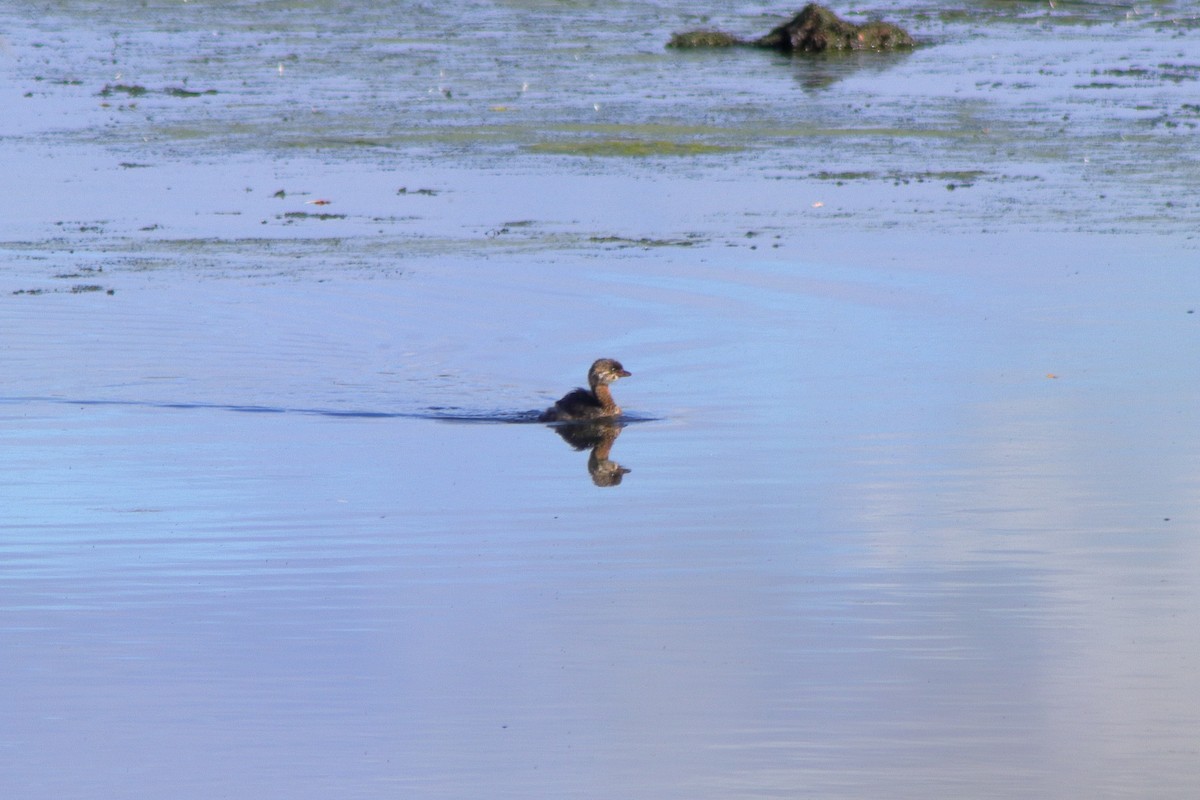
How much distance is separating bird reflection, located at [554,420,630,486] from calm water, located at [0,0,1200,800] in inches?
4.8

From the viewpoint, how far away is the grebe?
500 inches

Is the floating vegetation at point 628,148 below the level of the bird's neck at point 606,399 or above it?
below

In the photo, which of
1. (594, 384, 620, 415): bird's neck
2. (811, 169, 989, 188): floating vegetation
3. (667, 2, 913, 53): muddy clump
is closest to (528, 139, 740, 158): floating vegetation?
(811, 169, 989, 188): floating vegetation

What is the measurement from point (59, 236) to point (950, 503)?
35.2 feet

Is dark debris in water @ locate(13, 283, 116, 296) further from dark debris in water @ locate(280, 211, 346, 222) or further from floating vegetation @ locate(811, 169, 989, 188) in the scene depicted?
floating vegetation @ locate(811, 169, 989, 188)

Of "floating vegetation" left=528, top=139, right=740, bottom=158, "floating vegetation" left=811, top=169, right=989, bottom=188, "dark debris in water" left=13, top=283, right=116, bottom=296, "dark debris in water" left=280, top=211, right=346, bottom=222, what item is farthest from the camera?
"floating vegetation" left=528, top=139, right=740, bottom=158

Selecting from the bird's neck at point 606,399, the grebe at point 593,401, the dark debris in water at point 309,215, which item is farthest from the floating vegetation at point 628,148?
the bird's neck at point 606,399

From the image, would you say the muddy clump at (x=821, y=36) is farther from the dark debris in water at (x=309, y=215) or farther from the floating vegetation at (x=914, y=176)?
the dark debris in water at (x=309, y=215)

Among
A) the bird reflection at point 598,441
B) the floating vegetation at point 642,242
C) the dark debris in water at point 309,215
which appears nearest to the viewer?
the bird reflection at point 598,441

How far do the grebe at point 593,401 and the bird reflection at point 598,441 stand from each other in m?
0.06

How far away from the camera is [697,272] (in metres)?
17.1

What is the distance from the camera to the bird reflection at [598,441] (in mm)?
11617

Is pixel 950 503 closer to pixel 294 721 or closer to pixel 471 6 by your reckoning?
pixel 294 721

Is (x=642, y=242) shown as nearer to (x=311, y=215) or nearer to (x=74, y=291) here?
(x=311, y=215)
